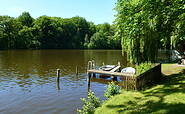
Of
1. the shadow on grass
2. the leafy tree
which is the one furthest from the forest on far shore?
the shadow on grass

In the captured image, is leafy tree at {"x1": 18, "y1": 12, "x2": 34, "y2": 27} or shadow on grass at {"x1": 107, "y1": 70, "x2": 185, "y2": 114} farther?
leafy tree at {"x1": 18, "y1": 12, "x2": 34, "y2": 27}

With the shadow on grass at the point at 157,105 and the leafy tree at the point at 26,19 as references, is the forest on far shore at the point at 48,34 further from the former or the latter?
the shadow on grass at the point at 157,105

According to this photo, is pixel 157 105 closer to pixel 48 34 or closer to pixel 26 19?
pixel 48 34

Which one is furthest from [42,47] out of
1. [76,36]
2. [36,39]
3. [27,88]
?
[27,88]

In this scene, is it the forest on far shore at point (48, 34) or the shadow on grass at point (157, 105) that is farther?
the forest on far shore at point (48, 34)

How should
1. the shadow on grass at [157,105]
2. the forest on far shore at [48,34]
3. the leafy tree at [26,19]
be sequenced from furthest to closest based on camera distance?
1. the leafy tree at [26,19]
2. the forest on far shore at [48,34]
3. the shadow on grass at [157,105]

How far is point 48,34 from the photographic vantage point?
98.4m

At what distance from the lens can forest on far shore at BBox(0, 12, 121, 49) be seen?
8294cm

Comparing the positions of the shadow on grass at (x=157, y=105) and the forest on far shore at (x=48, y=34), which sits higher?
the forest on far shore at (x=48, y=34)

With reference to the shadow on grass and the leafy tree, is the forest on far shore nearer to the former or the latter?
the leafy tree

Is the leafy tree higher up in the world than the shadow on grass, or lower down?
higher up

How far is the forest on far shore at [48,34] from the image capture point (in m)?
82.9

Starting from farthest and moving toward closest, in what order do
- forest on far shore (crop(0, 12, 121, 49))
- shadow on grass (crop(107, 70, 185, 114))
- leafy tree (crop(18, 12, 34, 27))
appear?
leafy tree (crop(18, 12, 34, 27)) < forest on far shore (crop(0, 12, 121, 49)) < shadow on grass (crop(107, 70, 185, 114))

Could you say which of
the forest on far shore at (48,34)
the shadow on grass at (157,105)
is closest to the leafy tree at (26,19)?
the forest on far shore at (48,34)
